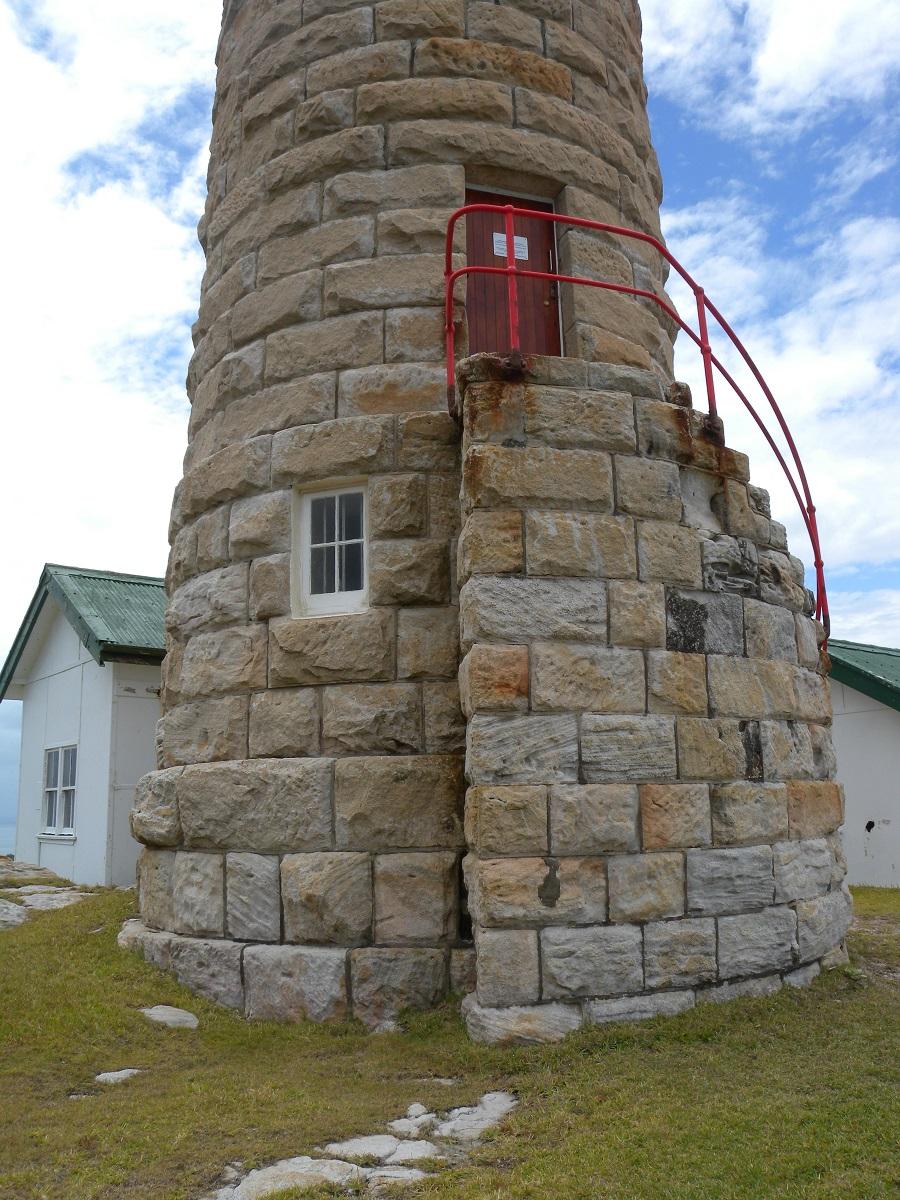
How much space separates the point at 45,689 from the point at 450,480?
10.1m

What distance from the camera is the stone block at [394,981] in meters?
5.71

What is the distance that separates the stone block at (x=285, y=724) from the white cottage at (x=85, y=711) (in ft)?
16.5

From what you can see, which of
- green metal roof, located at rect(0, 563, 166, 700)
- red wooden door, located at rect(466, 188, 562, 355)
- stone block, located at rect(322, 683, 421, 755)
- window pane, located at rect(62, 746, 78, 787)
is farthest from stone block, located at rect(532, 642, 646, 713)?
window pane, located at rect(62, 746, 78, 787)

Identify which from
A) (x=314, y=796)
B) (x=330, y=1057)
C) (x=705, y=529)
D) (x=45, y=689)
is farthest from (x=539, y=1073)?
(x=45, y=689)

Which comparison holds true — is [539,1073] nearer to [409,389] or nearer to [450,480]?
[450,480]

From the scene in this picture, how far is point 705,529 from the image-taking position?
6.21m

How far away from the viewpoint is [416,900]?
19.2 feet

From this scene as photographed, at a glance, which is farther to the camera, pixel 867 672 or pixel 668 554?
pixel 867 672

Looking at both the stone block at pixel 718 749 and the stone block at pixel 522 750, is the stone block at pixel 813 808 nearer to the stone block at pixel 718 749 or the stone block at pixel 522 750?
the stone block at pixel 718 749

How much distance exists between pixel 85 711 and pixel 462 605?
8.72 meters

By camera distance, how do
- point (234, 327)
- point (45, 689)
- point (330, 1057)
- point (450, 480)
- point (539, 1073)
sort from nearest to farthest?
point (539, 1073) → point (330, 1057) → point (450, 480) → point (234, 327) → point (45, 689)

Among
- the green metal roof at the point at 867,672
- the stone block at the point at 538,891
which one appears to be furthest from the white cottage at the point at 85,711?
the green metal roof at the point at 867,672

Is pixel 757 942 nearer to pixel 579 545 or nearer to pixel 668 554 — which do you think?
pixel 668 554

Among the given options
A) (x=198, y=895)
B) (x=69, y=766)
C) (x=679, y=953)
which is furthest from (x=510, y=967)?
(x=69, y=766)
